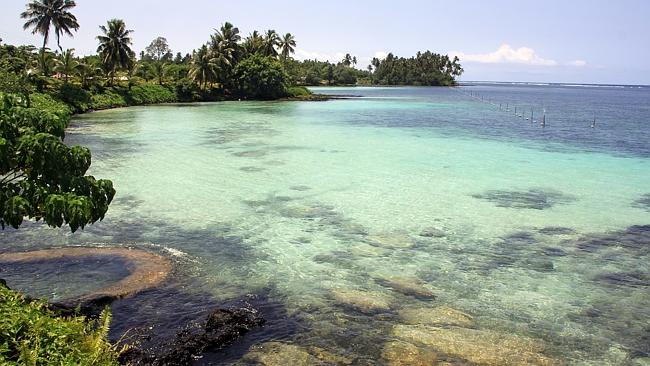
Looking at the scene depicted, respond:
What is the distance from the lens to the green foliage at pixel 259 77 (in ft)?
292

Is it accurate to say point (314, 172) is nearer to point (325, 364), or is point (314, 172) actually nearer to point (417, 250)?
point (417, 250)

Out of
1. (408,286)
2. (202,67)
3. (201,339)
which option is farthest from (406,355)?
(202,67)

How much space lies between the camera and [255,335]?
9.79 meters

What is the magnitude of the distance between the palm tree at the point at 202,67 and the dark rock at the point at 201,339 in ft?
254

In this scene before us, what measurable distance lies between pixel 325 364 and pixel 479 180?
19.4 m

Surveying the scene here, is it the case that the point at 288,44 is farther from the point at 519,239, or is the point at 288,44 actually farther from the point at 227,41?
the point at 519,239

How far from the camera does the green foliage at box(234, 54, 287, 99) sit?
292 feet

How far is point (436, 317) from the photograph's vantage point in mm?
10844

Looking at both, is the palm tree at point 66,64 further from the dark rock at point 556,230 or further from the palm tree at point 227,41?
the dark rock at point 556,230

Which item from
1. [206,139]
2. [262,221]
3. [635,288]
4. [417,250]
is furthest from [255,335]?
[206,139]

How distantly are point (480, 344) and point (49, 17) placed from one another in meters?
67.5

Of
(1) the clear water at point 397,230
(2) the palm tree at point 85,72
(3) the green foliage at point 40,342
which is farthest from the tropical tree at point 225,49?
(3) the green foliage at point 40,342

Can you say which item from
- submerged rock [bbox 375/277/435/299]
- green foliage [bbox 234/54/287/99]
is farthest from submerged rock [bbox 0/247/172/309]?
green foliage [bbox 234/54/287/99]

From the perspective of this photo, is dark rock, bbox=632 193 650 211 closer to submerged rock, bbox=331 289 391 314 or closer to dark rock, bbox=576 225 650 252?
dark rock, bbox=576 225 650 252
